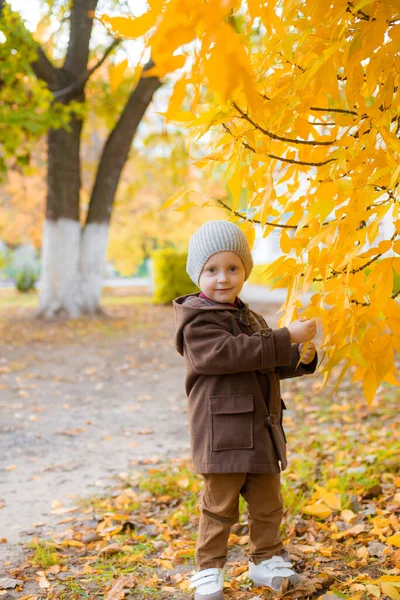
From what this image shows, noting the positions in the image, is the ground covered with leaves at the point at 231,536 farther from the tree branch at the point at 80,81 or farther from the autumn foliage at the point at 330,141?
the tree branch at the point at 80,81

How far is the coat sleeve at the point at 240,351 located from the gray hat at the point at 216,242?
0.86ft

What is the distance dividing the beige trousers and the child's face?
0.64m

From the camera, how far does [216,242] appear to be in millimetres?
2180

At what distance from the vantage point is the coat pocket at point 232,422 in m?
2.14

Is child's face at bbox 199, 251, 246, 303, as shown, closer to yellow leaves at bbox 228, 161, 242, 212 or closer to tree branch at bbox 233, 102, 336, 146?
yellow leaves at bbox 228, 161, 242, 212

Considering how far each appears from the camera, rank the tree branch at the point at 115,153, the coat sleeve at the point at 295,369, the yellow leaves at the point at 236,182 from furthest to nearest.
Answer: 1. the tree branch at the point at 115,153
2. the coat sleeve at the point at 295,369
3. the yellow leaves at the point at 236,182

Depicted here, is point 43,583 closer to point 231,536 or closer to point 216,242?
point 231,536

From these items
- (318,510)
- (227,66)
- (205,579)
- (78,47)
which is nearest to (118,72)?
(227,66)

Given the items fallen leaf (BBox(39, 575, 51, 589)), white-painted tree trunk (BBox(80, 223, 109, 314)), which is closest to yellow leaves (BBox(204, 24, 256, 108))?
fallen leaf (BBox(39, 575, 51, 589))

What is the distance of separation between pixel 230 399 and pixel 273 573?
68 cm

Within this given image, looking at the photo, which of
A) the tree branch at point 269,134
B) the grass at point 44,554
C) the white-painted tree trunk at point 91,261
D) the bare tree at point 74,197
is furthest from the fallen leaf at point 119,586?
the white-painted tree trunk at point 91,261

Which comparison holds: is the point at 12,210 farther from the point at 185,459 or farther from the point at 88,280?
the point at 185,459

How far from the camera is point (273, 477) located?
2.25 meters

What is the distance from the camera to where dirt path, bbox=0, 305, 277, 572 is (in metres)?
3.53
